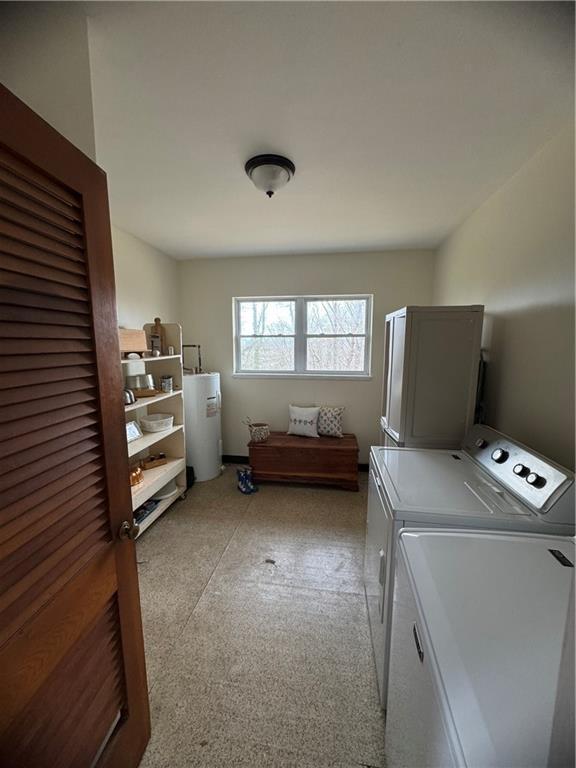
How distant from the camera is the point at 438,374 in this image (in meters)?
1.81

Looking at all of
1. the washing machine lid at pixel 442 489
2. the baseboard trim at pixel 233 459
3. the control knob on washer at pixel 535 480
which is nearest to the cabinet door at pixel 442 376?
the washing machine lid at pixel 442 489

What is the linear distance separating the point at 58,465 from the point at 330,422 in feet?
9.38

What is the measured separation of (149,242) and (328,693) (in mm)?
3567

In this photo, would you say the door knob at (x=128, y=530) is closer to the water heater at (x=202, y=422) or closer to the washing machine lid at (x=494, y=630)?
the washing machine lid at (x=494, y=630)

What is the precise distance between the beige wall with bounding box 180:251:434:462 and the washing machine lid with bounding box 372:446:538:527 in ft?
5.73

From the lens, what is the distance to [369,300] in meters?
3.37

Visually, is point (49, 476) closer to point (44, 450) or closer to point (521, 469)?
point (44, 450)

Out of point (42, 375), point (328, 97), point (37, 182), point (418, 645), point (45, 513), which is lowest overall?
point (418, 645)

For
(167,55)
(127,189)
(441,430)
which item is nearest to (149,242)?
(127,189)

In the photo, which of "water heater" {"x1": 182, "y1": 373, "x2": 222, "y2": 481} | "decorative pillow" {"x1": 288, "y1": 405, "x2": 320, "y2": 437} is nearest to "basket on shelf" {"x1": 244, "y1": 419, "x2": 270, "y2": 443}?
"decorative pillow" {"x1": 288, "y1": 405, "x2": 320, "y2": 437}

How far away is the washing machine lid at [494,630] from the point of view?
50 centimetres

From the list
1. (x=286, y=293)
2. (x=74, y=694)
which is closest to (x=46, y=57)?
(x=74, y=694)

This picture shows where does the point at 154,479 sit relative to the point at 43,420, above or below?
below

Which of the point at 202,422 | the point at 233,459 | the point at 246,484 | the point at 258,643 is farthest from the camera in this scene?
the point at 233,459
